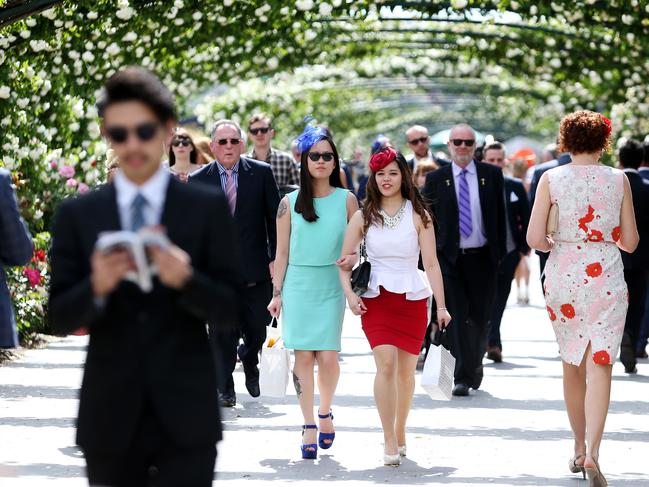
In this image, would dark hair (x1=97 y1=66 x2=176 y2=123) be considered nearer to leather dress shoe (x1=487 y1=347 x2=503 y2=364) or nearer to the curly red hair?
the curly red hair

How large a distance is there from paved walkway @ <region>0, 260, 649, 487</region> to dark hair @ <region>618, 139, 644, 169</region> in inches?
66.5

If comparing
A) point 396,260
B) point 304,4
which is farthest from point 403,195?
point 304,4

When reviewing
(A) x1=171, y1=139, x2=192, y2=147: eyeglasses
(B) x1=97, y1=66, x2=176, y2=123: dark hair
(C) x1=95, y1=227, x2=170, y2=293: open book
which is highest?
(A) x1=171, y1=139, x2=192, y2=147: eyeglasses

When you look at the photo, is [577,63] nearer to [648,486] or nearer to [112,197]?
[648,486]

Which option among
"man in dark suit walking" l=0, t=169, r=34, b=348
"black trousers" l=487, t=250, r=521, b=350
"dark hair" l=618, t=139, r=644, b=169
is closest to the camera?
"man in dark suit walking" l=0, t=169, r=34, b=348

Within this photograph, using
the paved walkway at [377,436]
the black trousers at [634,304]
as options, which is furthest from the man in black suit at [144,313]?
the black trousers at [634,304]

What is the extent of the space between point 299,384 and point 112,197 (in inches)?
164

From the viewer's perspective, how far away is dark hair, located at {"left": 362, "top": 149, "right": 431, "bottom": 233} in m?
7.76

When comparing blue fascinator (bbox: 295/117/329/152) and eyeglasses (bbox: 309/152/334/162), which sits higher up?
blue fascinator (bbox: 295/117/329/152)

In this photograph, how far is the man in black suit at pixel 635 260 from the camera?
36.6 ft

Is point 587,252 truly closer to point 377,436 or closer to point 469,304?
point 377,436

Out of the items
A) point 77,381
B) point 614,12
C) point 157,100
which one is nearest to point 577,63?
point 614,12

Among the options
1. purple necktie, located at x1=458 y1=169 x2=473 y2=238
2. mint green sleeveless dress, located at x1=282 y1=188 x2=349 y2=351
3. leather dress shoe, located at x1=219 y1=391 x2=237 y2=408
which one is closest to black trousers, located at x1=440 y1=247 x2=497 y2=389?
purple necktie, located at x1=458 y1=169 x2=473 y2=238

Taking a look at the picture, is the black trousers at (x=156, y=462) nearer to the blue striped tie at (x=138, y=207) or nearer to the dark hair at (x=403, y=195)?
the blue striped tie at (x=138, y=207)
